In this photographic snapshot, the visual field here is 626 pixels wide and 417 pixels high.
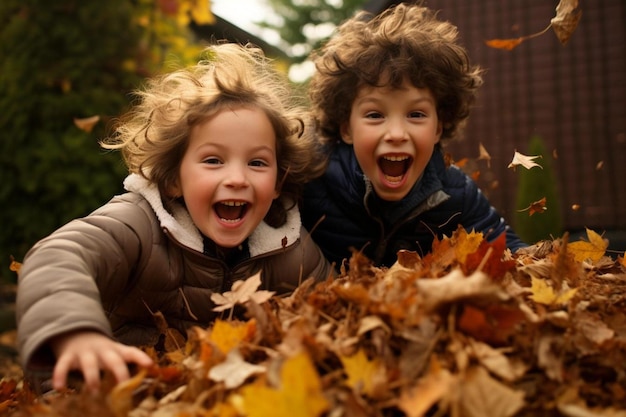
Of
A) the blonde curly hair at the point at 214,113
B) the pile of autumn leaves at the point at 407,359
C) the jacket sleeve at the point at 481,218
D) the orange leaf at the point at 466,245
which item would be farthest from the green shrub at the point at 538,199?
the pile of autumn leaves at the point at 407,359

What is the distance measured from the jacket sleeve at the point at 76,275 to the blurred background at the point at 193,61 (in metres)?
1.23

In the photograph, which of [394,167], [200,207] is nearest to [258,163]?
[200,207]

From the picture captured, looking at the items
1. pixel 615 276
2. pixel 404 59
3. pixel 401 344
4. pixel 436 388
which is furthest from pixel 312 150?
pixel 436 388

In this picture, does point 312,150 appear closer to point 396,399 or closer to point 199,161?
point 199,161

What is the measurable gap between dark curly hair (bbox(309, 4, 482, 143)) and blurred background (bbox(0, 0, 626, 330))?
1.80 ft

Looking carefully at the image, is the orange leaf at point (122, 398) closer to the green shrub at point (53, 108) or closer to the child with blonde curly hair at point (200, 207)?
the child with blonde curly hair at point (200, 207)

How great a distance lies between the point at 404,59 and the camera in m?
2.89

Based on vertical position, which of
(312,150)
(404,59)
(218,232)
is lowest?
(218,232)

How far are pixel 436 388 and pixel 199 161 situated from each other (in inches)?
59.0

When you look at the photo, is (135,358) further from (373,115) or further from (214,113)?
(373,115)

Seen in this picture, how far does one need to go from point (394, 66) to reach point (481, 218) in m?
0.94

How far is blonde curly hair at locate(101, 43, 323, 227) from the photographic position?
2566 millimetres

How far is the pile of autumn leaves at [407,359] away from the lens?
1.24 meters

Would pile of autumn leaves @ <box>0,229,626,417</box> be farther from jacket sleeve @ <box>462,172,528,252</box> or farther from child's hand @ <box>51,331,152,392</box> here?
jacket sleeve @ <box>462,172,528,252</box>
